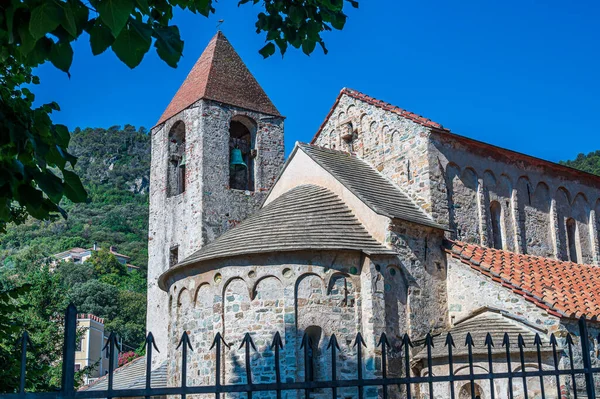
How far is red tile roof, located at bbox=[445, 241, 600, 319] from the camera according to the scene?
12562 millimetres

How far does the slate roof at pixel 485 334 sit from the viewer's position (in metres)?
11.8

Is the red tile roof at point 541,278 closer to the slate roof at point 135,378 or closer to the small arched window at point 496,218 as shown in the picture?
the small arched window at point 496,218

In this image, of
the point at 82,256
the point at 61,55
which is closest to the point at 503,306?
the point at 61,55

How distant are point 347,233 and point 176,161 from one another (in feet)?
32.2

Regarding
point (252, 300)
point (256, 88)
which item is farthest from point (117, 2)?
point (256, 88)

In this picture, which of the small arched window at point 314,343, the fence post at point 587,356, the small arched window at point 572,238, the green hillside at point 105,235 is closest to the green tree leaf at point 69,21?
the fence post at point 587,356

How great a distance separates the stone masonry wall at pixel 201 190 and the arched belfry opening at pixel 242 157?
21 cm

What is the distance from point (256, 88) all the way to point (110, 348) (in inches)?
761

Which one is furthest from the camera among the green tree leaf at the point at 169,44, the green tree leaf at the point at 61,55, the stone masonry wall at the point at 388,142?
the stone masonry wall at the point at 388,142

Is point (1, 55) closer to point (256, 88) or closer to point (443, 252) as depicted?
point (443, 252)

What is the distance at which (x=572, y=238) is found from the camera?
64.0 ft

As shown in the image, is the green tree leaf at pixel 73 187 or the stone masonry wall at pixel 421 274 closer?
the green tree leaf at pixel 73 187

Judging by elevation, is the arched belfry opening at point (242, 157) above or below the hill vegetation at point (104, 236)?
below

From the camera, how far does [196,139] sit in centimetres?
2011
